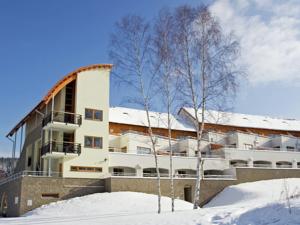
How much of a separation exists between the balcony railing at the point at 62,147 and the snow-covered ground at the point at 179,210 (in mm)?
4628

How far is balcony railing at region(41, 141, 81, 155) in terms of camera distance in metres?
31.0

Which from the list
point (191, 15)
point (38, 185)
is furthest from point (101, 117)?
point (191, 15)

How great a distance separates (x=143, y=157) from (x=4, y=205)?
45.0ft


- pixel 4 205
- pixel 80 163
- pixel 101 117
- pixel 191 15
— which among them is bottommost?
pixel 4 205

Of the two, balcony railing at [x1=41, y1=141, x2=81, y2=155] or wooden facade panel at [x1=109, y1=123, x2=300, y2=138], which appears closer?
balcony railing at [x1=41, y1=141, x2=81, y2=155]

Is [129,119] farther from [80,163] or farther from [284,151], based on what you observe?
[284,151]

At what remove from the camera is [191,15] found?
19875mm

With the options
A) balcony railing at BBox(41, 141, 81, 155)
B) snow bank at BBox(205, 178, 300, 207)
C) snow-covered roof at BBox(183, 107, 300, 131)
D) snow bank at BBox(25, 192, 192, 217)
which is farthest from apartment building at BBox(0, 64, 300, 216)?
snow-covered roof at BBox(183, 107, 300, 131)

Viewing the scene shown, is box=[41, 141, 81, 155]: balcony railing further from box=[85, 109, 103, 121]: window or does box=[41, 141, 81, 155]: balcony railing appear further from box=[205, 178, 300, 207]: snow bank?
box=[205, 178, 300, 207]: snow bank

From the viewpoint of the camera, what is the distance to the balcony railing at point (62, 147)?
31.0 m

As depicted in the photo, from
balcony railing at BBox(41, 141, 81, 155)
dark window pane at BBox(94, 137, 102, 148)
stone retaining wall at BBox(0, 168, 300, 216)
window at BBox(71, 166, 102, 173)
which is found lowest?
stone retaining wall at BBox(0, 168, 300, 216)

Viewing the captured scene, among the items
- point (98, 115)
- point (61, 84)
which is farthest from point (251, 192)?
point (61, 84)

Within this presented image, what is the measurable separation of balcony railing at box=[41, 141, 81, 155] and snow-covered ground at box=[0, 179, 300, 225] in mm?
4628

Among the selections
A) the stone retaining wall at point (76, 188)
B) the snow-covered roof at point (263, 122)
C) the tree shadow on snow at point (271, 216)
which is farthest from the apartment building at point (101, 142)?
the tree shadow on snow at point (271, 216)
